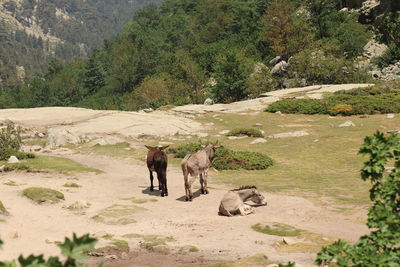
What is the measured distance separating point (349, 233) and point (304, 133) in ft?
69.5

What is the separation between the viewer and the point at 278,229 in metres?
13.0

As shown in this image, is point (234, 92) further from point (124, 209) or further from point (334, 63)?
point (124, 209)

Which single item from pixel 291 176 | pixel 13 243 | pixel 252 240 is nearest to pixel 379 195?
pixel 252 240

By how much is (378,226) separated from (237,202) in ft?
30.4

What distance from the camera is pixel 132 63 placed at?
4911 inches

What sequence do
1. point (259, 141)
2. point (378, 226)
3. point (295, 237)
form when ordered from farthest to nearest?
point (259, 141) < point (295, 237) < point (378, 226)

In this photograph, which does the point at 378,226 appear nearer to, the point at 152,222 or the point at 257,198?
the point at 152,222

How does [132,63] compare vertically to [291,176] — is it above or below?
above

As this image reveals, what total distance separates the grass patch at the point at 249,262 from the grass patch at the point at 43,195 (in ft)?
31.0

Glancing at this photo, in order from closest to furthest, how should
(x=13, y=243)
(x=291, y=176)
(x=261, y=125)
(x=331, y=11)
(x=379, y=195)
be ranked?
(x=379, y=195)
(x=13, y=243)
(x=291, y=176)
(x=261, y=125)
(x=331, y=11)

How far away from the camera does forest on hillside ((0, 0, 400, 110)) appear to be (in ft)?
207

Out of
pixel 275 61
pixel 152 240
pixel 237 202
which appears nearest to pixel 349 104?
pixel 237 202

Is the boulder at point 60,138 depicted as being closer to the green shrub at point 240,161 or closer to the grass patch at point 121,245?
the green shrub at point 240,161

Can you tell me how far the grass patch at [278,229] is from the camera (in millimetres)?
12688
